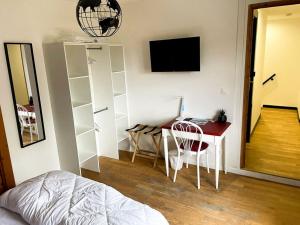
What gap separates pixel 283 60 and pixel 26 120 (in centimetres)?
609

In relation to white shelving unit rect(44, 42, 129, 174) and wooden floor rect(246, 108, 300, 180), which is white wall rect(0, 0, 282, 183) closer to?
white shelving unit rect(44, 42, 129, 174)

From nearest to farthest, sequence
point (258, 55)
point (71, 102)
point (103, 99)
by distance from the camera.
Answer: point (71, 102), point (103, 99), point (258, 55)

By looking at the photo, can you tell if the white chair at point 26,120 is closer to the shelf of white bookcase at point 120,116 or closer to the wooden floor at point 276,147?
the shelf of white bookcase at point 120,116

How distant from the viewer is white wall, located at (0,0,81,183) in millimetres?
2545

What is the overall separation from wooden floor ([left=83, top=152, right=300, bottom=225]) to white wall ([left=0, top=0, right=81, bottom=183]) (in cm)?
76

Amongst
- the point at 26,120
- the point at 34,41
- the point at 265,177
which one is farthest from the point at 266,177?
the point at 34,41

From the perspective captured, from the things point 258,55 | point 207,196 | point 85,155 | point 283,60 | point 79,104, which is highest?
point 258,55

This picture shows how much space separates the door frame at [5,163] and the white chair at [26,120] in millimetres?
224

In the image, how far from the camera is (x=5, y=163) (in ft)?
8.45

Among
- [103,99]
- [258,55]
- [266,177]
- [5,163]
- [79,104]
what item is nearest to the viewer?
[5,163]

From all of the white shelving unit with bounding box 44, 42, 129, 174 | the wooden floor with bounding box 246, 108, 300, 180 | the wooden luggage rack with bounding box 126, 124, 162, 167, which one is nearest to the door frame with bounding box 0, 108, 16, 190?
the white shelving unit with bounding box 44, 42, 129, 174

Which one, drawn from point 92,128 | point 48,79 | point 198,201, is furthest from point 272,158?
point 48,79

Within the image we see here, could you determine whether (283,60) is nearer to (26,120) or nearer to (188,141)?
(188,141)

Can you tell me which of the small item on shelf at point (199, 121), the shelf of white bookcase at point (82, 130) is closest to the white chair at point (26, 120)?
the shelf of white bookcase at point (82, 130)
